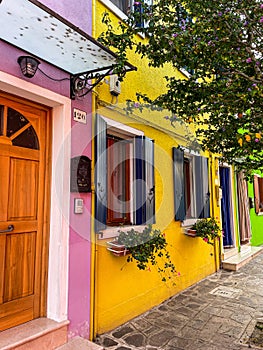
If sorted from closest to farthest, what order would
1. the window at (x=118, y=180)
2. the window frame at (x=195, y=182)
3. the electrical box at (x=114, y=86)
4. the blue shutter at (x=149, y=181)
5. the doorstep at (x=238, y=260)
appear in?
the electrical box at (x=114, y=86), the window at (x=118, y=180), the blue shutter at (x=149, y=181), the window frame at (x=195, y=182), the doorstep at (x=238, y=260)

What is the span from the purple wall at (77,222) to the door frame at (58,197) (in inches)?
3.1

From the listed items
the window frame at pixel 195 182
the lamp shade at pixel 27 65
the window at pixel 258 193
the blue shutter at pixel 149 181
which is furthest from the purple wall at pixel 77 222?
the window at pixel 258 193

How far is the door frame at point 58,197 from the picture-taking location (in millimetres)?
2863

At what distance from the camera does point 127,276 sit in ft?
12.6

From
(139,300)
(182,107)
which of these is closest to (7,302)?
(139,300)

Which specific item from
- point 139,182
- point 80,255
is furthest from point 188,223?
point 80,255

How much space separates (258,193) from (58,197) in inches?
371

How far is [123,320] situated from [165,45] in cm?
373

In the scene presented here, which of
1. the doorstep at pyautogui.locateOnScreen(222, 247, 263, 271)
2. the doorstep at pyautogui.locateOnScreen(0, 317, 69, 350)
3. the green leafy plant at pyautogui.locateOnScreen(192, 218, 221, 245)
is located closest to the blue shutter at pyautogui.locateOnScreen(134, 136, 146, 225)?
the green leafy plant at pyautogui.locateOnScreen(192, 218, 221, 245)

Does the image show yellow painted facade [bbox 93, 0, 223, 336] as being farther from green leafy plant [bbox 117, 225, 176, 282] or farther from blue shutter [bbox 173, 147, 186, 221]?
green leafy plant [bbox 117, 225, 176, 282]

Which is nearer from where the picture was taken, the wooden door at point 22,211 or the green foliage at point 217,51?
the wooden door at point 22,211

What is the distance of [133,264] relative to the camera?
3988 mm

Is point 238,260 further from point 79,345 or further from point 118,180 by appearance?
point 79,345

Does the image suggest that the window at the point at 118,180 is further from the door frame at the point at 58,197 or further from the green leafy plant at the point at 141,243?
the door frame at the point at 58,197
